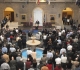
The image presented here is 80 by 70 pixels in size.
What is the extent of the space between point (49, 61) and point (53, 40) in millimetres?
6656

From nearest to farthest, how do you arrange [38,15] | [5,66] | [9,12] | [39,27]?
[5,66] → [39,27] → [38,15] → [9,12]

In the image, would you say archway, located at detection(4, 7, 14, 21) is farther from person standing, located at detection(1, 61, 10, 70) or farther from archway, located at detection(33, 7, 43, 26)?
person standing, located at detection(1, 61, 10, 70)

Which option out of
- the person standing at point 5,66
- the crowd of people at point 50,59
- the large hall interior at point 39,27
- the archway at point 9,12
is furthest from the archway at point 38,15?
the person standing at point 5,66

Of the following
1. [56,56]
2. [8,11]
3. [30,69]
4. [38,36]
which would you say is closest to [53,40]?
[38,36]

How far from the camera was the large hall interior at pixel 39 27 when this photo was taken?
75.2 ft

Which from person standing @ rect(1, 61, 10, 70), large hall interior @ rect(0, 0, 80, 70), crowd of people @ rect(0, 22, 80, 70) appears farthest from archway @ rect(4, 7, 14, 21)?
person standing @ rect(1, 61, 10, 70)

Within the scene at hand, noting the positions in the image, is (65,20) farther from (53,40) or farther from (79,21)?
(53,40)

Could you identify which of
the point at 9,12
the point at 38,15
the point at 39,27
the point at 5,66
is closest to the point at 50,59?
the point at 5,66

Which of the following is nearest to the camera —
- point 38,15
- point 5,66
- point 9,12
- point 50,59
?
point 5,66

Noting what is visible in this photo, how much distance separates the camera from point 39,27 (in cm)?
4009

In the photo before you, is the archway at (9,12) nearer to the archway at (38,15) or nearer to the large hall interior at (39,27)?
the large hall interior at (39,27)

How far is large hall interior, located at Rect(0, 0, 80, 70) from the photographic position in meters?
22.9

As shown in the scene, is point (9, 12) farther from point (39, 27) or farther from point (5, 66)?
point (5, 66)

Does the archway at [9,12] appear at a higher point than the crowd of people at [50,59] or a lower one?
higher
